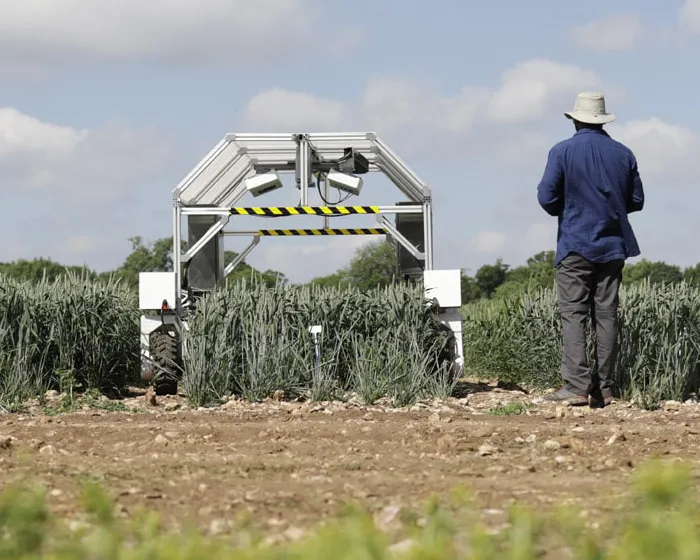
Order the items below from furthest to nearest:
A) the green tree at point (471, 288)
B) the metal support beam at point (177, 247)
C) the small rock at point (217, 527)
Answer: the green tree at point (471, 288), the metal support beam at point (177, 247), the small rock at point (217, 527)

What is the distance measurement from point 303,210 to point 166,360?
1.79 meters

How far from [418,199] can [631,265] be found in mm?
32888

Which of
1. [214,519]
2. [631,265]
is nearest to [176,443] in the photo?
[214,519]

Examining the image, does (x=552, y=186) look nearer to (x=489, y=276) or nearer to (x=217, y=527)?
(x=217, y=527)

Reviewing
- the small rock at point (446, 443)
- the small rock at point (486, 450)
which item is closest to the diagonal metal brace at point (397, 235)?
the small rock at point (446, 443)

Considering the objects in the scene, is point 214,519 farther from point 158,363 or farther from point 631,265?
point 631,265

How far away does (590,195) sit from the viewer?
7926mm

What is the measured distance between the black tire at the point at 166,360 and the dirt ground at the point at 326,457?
108 centimetres

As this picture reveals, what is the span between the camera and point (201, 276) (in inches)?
422

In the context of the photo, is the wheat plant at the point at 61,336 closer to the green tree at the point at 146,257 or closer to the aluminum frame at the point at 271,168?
the aluminum frame at the point at 271,168

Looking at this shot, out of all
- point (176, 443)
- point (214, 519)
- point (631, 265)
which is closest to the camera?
point (214, 519)

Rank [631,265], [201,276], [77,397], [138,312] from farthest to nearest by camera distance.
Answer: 1. [631,265]
2. [201,276]
3. [138,312]
4. [77,397]

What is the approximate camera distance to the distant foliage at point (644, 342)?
838 cm

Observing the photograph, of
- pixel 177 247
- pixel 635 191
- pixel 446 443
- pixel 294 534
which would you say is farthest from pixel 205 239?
pixel 294 534
